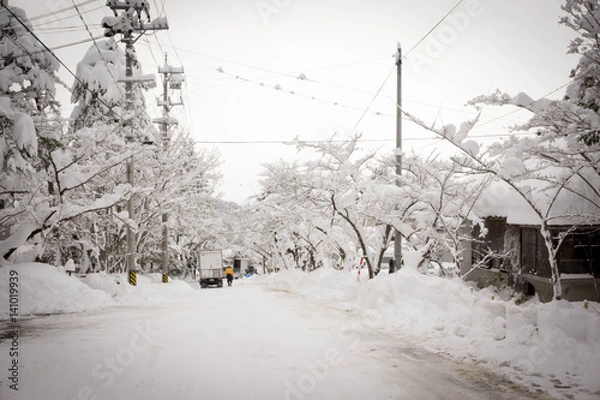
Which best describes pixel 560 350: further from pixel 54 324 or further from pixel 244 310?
pixel 54 324

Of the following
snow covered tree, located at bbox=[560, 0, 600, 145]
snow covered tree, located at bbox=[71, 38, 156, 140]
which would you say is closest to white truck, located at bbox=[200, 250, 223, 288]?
snow covered tree, located at bbox=[71, 38, 156, 140]

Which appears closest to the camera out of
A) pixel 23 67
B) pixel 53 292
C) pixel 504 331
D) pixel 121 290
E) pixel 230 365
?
pixel 230 365

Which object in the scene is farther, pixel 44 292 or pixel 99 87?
pixel 99 87

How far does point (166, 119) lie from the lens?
22.0 metres

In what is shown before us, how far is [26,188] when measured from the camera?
1358 cm

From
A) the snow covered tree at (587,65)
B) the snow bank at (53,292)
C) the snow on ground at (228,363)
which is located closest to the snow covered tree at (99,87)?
the snow bank at (53,292)

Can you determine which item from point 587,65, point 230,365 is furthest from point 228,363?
point 587,65

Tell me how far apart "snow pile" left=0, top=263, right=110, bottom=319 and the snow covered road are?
2.08 m

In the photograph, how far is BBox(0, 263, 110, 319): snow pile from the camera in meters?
11.4

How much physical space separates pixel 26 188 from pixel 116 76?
37.1 feet

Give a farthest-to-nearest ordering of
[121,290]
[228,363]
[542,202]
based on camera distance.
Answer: [121,290] < [542,202] < [228,363]

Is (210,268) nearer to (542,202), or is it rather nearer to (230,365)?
(542,202)

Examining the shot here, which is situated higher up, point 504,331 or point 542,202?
point 542,202

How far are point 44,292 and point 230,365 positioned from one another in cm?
953
